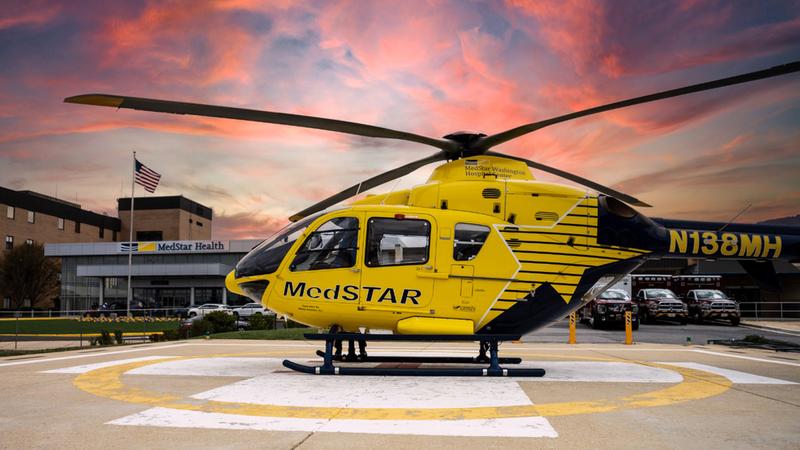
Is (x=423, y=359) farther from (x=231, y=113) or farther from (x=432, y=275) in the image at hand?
(x=231, y=113)

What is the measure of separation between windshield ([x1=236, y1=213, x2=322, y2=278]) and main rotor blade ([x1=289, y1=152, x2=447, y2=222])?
0.90 meters

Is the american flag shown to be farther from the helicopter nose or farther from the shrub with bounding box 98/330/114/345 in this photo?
the helicopter nose

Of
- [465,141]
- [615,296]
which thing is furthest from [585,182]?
[615,296]

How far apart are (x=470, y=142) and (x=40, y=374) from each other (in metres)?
7.36

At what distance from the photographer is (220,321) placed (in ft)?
69.2

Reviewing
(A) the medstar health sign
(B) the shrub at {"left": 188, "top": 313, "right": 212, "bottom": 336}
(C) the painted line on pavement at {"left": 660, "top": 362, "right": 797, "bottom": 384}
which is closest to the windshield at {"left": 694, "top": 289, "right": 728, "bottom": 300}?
(C) the painted line on pavement at {"left": 660, "top": 362, "right": 797, "bottom": 384}

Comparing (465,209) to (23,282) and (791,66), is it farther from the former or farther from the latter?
(23,282)

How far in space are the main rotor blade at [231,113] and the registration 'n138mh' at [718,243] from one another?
496 cm

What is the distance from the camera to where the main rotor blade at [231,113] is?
6.87m

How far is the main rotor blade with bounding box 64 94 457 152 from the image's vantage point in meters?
6.87

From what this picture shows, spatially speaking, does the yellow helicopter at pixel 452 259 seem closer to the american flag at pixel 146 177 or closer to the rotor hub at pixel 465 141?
the rotor hub at pixel 465 141

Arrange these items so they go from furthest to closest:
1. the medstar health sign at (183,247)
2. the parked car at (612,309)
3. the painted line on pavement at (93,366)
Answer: the medstar health sign at (183,247), the parked car at (612,309), the painted line on pavement at (93,366)

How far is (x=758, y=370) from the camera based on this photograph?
9086 mm

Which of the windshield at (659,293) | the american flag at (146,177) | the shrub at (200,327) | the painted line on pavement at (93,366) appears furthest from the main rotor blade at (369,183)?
the american flag at (146,177)
